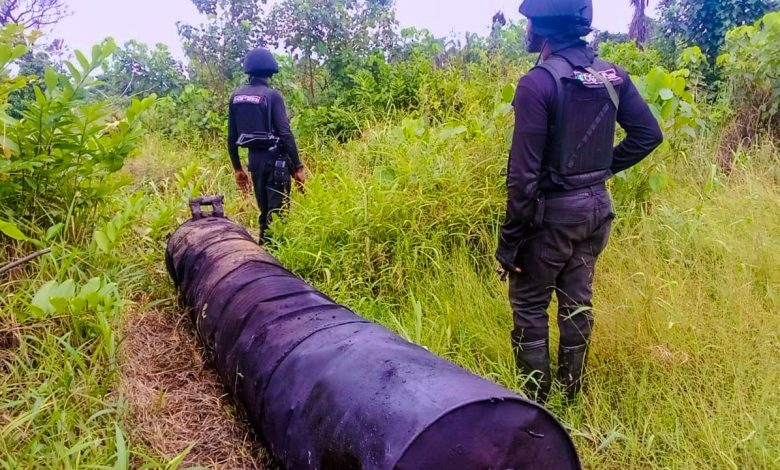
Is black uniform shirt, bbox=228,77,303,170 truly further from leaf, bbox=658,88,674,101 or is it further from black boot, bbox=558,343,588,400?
black boot, bbox=558,343,588,400

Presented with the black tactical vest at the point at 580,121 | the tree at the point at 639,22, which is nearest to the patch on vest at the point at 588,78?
the black tactical vest at the point at 580,121

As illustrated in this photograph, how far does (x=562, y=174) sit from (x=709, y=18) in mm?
6874

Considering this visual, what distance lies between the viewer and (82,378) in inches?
78.9

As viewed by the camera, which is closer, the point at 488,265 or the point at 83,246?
the point at 83,246

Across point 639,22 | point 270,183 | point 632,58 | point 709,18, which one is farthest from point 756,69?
point 639,22

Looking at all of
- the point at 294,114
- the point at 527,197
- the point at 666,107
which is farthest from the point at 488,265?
the point at 294,114

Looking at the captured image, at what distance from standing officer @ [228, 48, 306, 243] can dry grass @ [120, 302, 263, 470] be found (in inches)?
68.0

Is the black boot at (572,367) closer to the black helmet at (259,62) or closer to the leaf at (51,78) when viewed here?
the leaf at (51,78)

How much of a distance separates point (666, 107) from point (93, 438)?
3.62 metres

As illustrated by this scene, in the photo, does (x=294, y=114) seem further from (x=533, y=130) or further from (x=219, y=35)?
(x=533, y=130)

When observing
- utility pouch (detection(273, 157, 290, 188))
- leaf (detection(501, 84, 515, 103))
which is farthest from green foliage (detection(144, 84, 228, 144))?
leaf (detection(501, 84, 515, 103))

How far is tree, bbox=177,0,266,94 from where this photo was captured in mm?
7285

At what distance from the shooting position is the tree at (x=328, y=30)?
6.91m

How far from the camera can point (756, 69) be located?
489cm
